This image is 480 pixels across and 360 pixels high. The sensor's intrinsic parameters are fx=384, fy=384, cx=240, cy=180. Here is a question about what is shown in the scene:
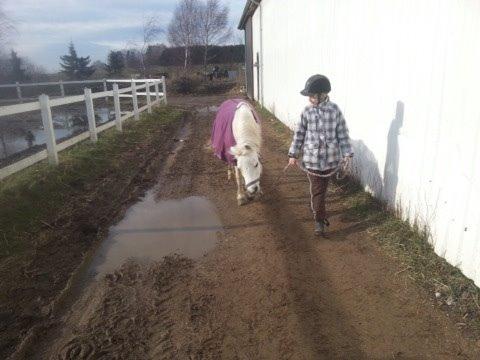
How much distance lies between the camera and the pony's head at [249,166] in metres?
5.00

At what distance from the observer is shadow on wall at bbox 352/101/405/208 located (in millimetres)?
4500

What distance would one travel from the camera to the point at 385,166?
192 inches

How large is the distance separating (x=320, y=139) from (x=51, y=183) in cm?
401

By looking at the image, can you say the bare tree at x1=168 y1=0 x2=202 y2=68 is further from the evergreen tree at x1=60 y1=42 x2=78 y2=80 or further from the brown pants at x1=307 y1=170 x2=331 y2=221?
the brown pants at x1=307 y1=170 x2=331 y2=221

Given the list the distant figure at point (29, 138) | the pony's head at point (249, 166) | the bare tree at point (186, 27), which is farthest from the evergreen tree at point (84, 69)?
the pony's head at point (249, 166)

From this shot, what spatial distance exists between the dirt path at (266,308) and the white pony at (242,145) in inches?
29.3

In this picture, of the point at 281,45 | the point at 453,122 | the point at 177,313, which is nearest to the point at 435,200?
the point at 453,122

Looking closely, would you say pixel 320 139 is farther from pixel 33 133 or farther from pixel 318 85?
pixel 33 133

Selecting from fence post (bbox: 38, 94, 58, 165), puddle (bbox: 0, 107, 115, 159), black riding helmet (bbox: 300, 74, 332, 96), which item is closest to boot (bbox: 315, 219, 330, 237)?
black riding helmet (bbox: 300, 74, 332, 96)

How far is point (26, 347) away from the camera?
2.77m

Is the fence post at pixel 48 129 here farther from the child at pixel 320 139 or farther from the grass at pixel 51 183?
the child at pixel 320 139

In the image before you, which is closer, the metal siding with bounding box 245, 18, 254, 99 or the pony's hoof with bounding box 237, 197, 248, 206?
the pony's hoof with bounding box 237, 197, 248, 206

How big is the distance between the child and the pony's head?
29.4 inches

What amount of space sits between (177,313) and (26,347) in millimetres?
1094
